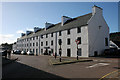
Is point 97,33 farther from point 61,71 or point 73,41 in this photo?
point 61,71

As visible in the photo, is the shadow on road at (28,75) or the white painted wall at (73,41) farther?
the white painted wall at (73,41)

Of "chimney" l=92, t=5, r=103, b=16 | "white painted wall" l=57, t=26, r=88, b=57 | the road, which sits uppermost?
"chimney" l=92, t=5, r=103, b=16

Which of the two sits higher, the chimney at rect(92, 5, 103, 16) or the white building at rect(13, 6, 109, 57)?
the chimney at rect(92, 5, 103, 16)

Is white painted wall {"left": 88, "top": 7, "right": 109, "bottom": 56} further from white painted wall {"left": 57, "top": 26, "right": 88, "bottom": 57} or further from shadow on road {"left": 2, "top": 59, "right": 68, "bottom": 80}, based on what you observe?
shadow on road {"left": 2, "top": 59, "right": 68, "bottom": 80}

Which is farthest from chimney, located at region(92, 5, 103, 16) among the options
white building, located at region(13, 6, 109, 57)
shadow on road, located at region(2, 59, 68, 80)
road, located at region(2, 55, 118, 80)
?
shadow on road, located at region(2, 59, 68, 80)

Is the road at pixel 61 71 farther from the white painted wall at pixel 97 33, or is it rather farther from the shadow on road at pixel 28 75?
the white painted wall at pixel 97 33

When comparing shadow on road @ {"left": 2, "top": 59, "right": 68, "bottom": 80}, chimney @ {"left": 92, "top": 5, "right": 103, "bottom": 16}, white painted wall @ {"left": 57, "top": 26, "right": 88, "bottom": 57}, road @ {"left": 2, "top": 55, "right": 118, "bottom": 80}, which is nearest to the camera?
shadow on road @ {"left": 2, "top": 59, "right": 68, "bottom": 80}

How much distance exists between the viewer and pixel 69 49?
25.5m

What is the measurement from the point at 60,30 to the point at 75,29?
5772 millimetres

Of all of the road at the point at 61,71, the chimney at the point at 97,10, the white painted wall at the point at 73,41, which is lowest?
the road at the point at 61,71

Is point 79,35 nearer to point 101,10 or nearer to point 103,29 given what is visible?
point 103,29

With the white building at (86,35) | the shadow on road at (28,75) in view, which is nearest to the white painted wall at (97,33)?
the white building at (86,35)

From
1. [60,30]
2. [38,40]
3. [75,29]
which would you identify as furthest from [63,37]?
[38,40]

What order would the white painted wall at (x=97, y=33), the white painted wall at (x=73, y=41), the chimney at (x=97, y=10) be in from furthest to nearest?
1. the chimney at (x=97, y=10)
2. the white painted wall at (x=97, y=33)
3. the white painted wall at (x=73, y=41)
